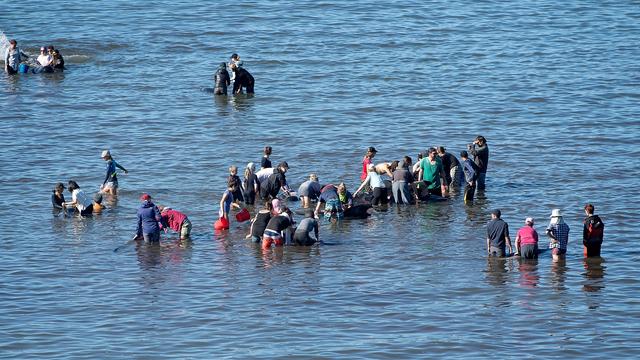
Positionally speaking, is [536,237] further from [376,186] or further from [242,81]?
[242,81]

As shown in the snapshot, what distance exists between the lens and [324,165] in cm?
3819

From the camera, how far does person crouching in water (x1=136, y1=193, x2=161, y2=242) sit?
101 feet

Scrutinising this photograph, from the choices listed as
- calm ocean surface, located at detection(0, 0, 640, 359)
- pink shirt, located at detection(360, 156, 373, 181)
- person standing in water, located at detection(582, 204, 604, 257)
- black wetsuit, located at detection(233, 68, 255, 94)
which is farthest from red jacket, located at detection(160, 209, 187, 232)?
black wetsuit, located at detection(233, 68, 255, 94)

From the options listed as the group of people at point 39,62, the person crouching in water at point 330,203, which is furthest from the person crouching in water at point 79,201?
the group of people at point 39,62

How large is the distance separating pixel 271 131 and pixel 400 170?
933cm

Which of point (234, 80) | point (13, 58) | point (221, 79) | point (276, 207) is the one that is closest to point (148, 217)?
point (276, 207)

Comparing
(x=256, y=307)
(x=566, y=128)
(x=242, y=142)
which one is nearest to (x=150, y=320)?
(x=256, y=307)

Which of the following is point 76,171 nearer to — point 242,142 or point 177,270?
point 242,142

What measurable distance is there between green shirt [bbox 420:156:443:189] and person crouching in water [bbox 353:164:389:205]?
4.07 ft

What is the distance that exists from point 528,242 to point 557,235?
0.69 m

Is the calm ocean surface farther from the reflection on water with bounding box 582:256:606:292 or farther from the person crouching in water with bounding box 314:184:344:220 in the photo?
the person crouching in water with bounding box 314:184:344:220

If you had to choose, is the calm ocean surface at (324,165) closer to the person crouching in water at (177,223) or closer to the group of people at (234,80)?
the person crouching in water at (177,223)

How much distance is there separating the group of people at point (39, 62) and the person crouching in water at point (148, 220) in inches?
809

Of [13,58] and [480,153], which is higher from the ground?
[13,58]
